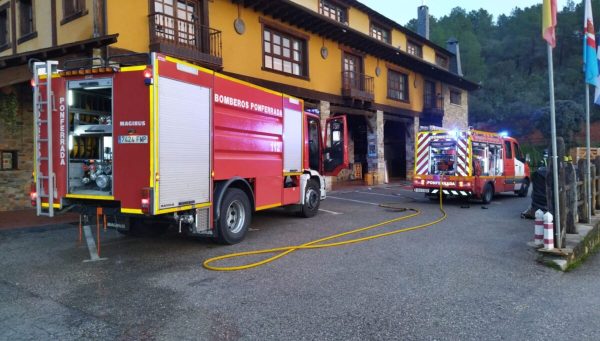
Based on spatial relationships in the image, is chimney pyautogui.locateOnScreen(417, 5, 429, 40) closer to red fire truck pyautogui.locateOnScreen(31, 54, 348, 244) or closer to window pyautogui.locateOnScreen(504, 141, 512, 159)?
window pyautogui.locateOnScreen(504, 141, 512, 159)

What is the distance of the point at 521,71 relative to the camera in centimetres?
5725

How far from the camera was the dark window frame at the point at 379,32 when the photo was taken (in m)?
22.0

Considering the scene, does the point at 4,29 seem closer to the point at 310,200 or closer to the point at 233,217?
the point at 310,200

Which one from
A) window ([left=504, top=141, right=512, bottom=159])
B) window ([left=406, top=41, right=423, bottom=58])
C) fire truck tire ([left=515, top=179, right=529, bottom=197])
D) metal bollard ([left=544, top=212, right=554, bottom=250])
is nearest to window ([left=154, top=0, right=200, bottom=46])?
metal bollard ([left=544, top=212, right=554, bottom=250])

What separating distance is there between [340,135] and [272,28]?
6.78m

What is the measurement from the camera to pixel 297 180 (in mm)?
9805

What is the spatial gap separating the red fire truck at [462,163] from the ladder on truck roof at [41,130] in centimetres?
1051

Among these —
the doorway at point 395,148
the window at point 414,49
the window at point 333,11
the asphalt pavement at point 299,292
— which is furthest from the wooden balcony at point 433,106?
the asphalt pavement at point 299,292

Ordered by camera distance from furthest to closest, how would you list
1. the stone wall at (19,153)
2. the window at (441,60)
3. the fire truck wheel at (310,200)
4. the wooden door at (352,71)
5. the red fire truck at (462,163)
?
the window at (441,60), the wooden door at (352,71), the red fire truck at (462,163), the stone wall at (19,153), the fire truck wheel at (310,200)

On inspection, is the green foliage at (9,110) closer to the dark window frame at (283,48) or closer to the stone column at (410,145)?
the dark window frame at (283,48)

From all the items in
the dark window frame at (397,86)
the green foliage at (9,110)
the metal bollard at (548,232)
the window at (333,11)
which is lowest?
the metal bollard at (548,232)

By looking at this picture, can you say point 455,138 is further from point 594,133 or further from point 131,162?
point 594,133

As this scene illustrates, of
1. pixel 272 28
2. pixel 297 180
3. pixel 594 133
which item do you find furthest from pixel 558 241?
pixel 594 133

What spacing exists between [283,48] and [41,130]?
36.5 feet
